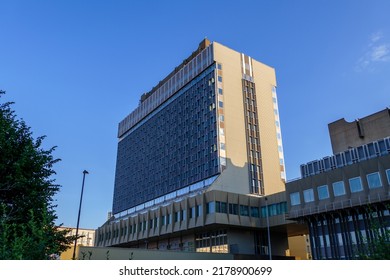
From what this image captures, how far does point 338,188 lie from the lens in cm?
4475

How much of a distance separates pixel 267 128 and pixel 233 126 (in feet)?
38.5

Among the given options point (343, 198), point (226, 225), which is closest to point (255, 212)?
point (226, 225)

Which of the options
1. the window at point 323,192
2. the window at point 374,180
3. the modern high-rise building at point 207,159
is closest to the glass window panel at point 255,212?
the modern high-rise building at point 207,159

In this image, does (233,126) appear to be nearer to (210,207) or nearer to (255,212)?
(255,212)

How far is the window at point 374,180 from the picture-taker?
4059 cm

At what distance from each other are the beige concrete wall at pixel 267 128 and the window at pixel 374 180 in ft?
106

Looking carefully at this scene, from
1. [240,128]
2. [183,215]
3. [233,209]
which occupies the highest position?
[240,128]

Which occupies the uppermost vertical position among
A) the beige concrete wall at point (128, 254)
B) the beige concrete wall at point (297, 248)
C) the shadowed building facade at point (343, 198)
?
the shadowed building facade at point (343, 198)

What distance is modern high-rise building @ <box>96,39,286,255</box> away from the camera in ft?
203

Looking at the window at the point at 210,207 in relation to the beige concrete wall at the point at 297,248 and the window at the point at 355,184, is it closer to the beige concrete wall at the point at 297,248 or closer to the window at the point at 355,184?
the beige concrete wall at the point at 297,248
